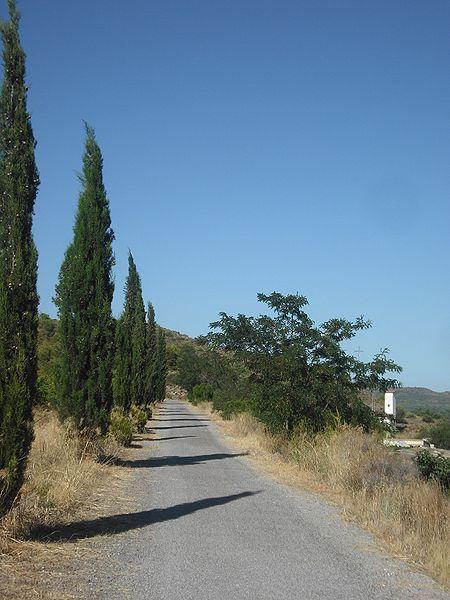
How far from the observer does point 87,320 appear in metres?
16.5

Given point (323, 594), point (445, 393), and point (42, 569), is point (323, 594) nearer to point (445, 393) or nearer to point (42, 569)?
point (42, 569)

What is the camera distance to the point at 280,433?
18.9 metres

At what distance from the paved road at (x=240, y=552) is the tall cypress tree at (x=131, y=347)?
14.5 m

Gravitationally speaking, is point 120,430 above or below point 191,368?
below

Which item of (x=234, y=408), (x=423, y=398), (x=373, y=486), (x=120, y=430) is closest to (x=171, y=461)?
(x=120, y=430)

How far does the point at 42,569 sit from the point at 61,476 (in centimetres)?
417

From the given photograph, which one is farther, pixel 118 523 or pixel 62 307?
pixel 62 307

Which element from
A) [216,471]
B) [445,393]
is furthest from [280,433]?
[445,393]

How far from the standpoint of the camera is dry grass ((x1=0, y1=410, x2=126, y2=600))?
246 inches

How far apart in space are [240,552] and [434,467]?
24.4 ft

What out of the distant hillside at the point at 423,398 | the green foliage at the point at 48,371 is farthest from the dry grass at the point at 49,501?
the distant hillside at the point at 423,398

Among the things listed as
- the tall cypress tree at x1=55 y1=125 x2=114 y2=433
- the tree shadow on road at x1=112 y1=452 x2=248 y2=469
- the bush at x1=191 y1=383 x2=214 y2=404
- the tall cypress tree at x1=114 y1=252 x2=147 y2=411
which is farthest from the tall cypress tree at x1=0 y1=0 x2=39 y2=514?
the bush at x1=191 y1=383 x2=214 y2=404

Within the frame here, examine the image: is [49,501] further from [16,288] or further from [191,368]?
[191,368]

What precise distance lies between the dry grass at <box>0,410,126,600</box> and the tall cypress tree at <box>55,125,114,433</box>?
0.77 meters
